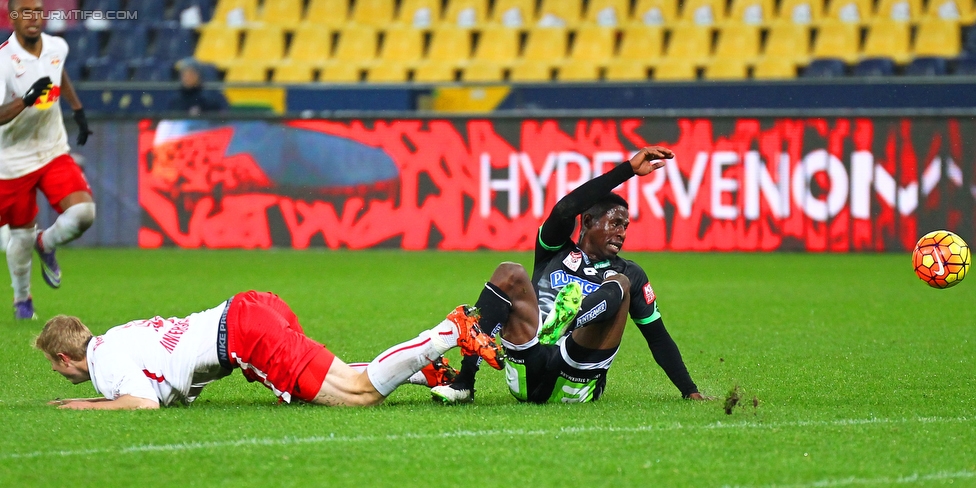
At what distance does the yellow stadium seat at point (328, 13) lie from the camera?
66.4ft

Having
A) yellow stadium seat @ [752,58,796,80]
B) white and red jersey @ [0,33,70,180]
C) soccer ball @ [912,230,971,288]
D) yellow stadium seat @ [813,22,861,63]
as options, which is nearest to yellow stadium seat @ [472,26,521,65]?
yellow stadium seat @ [752,58,796,80]

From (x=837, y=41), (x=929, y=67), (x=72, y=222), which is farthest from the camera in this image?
(x=837, y=41)

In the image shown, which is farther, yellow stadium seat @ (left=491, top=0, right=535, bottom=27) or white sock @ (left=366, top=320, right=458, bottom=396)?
yellow stadium seat @ (left=491, top=0, right=535, bottom=27)

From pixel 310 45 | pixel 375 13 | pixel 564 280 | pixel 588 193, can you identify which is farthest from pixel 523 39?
pixel 588 193

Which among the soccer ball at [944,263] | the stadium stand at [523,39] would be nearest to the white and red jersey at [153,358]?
the soccer ball at [944,263]

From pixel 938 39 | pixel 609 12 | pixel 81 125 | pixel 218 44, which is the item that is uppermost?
pixel 609 12

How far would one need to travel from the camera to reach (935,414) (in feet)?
18.2

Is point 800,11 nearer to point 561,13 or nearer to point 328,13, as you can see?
point 561,13

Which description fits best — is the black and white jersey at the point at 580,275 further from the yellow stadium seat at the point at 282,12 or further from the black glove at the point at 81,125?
the yellow stadium seat at the point at 282,12

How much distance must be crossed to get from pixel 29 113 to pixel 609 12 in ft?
38.3

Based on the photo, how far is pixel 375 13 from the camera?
2009cm

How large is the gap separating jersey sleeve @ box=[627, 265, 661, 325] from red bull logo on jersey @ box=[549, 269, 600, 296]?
0.18m

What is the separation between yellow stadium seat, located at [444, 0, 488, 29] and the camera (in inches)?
766

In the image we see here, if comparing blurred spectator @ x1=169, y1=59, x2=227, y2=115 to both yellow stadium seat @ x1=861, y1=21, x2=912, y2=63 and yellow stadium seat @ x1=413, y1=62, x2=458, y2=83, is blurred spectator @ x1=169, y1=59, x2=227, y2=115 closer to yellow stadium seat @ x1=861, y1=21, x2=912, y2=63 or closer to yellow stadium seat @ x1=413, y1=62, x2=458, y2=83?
yellow stadium seat @ x1=413, y1=62, x2=458, y2=83
